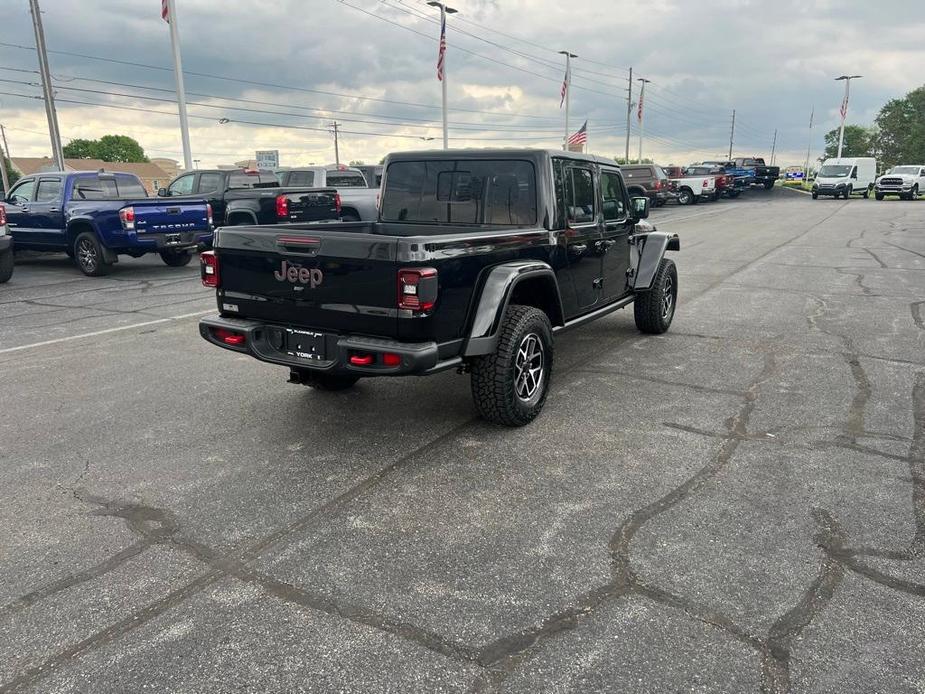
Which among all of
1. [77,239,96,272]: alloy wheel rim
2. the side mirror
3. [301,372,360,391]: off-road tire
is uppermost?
the side mirror

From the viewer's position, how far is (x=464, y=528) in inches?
134

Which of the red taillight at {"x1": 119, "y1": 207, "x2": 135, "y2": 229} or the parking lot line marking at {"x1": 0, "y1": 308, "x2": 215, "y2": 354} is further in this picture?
the red taillight at {"x1": 119, "y1": 207, "x2": 135, "y2": 229}

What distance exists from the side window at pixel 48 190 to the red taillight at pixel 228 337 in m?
10.2

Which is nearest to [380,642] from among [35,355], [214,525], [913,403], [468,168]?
[214,525]

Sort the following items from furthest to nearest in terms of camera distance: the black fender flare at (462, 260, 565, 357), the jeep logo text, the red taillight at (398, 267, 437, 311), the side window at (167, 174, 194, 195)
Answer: the side window at (167, 174, 194, 195)
the black fender flare at (462, 260, 565, 357)
the jeep logo text
the red taillight at (398, 267, 437, 311)

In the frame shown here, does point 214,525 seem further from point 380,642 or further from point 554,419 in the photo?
point 554,419

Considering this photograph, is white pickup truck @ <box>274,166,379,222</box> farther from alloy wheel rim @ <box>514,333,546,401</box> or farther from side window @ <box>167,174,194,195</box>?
alloy wheel rim @ <box>514,333,546,401</box>

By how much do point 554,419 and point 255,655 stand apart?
2.85m

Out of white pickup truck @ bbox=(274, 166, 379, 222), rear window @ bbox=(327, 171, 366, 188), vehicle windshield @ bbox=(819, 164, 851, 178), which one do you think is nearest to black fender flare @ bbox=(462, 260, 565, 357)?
white pickup truck @ bbox=(274, 166, 379, 222)

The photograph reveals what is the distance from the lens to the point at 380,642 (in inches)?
101

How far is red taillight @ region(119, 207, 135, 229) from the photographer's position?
11.6 m

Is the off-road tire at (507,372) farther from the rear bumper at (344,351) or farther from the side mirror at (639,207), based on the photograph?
the side mirror at (639,207)

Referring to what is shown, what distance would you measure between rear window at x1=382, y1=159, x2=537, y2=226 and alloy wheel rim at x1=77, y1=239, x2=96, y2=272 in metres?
8.68

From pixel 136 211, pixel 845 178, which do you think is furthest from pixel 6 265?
pixel 845 178
